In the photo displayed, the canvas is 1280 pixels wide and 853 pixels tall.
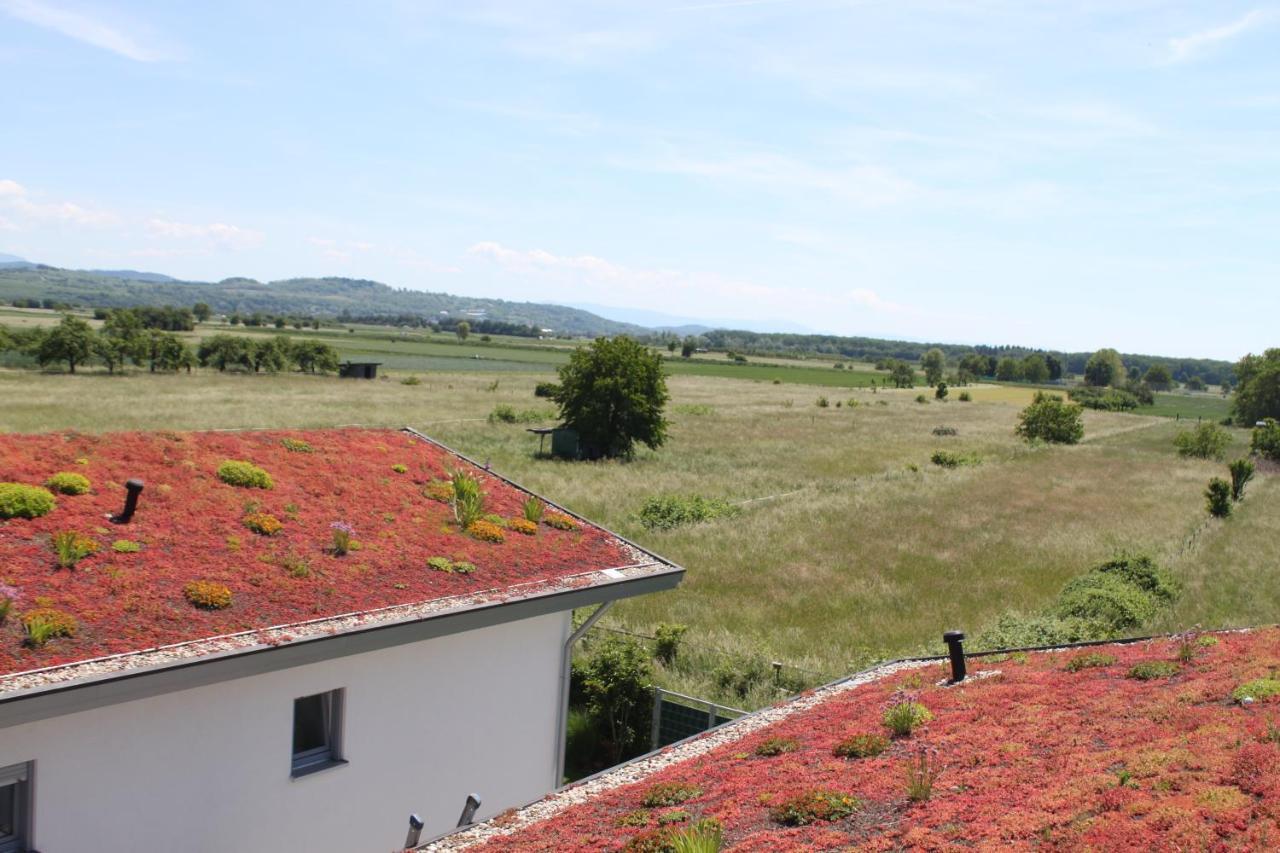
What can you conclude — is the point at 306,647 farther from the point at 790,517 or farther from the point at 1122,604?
the point at 790,517

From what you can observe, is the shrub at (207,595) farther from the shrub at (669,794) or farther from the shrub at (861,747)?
the shrub at (861,747)

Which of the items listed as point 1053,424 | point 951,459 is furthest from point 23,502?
point 1053,424

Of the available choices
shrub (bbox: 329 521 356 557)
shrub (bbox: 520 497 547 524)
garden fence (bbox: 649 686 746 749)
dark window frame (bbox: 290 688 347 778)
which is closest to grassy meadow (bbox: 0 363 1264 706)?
garden fence (bbox: 649 686 746 749)

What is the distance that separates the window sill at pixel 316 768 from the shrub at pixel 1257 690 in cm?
900

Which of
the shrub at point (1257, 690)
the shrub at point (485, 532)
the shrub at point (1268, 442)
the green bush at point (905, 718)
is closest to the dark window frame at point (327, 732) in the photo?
the shrub at point (485, 532)

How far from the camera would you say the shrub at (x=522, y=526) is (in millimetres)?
14273

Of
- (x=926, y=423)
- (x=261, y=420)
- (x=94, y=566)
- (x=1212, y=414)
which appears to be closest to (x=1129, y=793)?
(x=94, y=566)

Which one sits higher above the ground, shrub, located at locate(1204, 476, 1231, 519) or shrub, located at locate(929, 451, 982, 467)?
shrub, located at locate(1204, 476, 1231, 519)

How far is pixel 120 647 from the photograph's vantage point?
850 centimetres

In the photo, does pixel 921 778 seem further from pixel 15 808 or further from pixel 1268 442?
pixel 1268 442

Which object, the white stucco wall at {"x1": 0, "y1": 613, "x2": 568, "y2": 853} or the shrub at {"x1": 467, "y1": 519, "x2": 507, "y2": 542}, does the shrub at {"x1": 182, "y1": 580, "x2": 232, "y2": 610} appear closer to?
the white stucco wall at {"x1": 0, "y1": 613, "x2": 568, "y2": 853}

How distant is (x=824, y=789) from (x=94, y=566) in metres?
7.59

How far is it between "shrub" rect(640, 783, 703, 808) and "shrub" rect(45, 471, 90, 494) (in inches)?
295

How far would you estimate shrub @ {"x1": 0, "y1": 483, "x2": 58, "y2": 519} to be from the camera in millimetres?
10156
